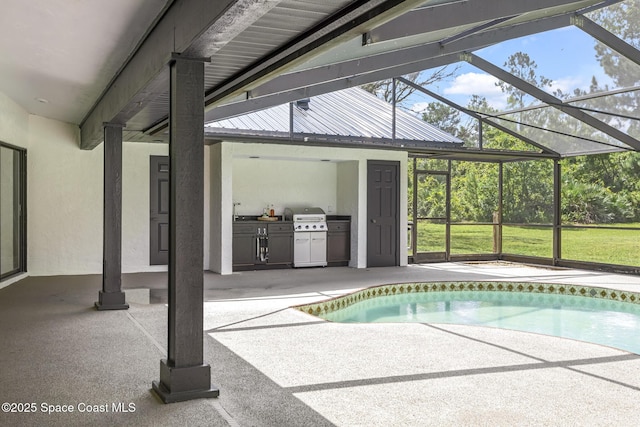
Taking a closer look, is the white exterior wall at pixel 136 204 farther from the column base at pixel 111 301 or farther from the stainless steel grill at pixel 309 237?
the column base at pixel 111 301

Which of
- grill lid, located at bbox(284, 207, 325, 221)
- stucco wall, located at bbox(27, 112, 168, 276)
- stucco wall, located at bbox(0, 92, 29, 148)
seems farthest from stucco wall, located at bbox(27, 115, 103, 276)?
grill lid, located at bbox(284, 207, 325, 221)

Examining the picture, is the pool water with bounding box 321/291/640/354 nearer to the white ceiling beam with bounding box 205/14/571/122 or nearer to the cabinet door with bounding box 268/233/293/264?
the cabinet door with bounding box 268/233/293/264

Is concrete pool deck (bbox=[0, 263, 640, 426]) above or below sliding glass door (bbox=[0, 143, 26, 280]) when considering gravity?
below

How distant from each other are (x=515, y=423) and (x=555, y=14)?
5966mm

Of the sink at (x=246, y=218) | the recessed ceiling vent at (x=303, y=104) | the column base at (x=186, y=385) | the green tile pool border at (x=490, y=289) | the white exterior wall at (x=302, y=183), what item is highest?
the recessed ceiling vent at (x=303, y=104)

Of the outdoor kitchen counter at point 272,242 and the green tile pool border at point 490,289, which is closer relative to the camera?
the green tile pool border at point 490,289

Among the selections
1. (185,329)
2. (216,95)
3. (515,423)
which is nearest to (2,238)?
(216,95)

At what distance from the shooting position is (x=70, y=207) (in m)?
9.97

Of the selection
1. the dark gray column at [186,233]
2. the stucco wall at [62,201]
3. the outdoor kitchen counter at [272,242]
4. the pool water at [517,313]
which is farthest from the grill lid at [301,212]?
the dark gray column at [186,233]

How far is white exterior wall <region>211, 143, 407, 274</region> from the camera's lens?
34.5ft

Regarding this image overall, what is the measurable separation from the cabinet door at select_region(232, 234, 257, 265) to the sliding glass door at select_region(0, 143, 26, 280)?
11.4 ft

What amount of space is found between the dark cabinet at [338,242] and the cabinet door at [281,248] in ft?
2.75

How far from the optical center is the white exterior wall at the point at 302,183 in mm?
10516

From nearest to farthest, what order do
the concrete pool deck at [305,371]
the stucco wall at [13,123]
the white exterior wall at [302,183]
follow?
the concrete pool deck at [305,371]
the stucco wall at [13,123]
the white exterior wall at [302,183]
